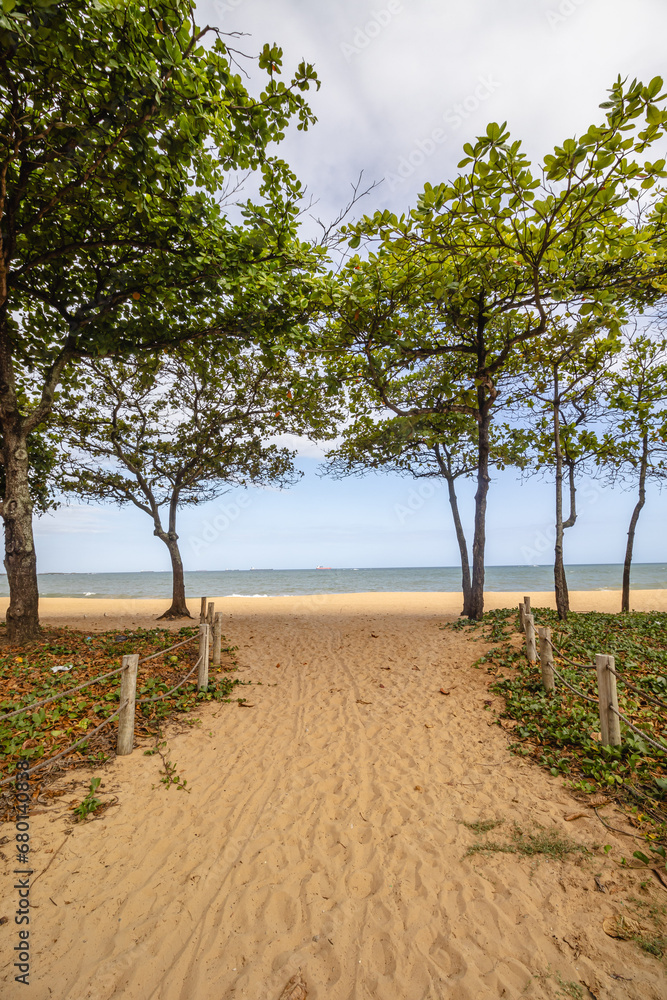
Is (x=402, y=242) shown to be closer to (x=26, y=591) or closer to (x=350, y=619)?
(x=26, y=591)

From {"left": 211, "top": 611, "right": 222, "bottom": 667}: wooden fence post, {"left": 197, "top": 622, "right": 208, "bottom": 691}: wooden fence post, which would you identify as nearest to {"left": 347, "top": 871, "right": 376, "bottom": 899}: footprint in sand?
{"left": 197, "top": 622, "right": 208, "bottom": 691}: wooden fence post

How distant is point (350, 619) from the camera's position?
1659 centimetres

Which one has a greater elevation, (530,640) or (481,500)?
(481,500)

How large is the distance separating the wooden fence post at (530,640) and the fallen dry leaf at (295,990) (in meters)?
6.73

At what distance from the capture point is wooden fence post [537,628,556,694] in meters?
6.92

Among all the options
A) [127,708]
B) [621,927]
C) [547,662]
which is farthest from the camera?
[547,662]

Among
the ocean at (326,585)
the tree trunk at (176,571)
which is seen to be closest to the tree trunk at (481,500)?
the tree trunk at (176,571)

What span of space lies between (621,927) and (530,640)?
18.3ft

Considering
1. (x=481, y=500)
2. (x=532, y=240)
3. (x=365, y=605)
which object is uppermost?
(x=532, y=240)

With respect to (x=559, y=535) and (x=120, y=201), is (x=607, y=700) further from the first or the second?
(x=120, y=201)

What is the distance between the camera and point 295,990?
2.71 metres

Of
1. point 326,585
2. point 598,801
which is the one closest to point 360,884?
point 598,801

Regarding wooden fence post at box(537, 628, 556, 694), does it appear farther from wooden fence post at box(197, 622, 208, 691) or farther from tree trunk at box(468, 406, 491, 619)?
wooden fence post at box(197, 622, 208, 691)

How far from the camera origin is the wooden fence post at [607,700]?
504 cm
